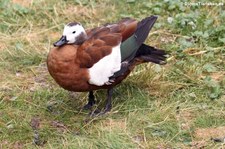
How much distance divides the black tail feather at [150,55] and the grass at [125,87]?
10.8 inches

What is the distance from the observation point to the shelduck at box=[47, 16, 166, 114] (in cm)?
412

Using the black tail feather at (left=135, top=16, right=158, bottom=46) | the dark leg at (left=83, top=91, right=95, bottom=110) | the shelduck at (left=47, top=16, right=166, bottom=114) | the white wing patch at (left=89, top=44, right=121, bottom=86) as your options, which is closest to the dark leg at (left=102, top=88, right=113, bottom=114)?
the shelduck at (left=47, top=16, right=166, bottom=114)

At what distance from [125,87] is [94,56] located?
707 millimetres

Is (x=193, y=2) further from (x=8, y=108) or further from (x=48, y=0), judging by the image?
(x=8, y=108)

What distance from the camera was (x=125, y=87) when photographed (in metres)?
4.78

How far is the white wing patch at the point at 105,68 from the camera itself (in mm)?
4152

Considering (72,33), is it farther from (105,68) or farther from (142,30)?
(142,30)

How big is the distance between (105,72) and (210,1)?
2457mm

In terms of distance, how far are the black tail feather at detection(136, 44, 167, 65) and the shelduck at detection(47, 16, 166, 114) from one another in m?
0.05

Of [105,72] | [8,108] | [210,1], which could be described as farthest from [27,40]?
[210,1]

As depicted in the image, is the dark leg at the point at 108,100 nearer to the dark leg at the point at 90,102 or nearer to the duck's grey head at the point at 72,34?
the dark leg at the point at 90,102

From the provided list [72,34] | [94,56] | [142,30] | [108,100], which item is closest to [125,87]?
[108,100]

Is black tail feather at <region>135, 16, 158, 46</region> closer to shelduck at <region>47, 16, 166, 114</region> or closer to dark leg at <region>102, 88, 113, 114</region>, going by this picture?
shelduck at <region>47, 16, 166, 114</region>

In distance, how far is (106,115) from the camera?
14.4 feet
